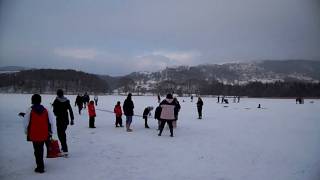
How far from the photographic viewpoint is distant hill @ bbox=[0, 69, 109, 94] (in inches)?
6713

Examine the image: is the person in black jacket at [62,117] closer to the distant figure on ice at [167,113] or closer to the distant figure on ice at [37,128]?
the distant figure on ice at [37,128]

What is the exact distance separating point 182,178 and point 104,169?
194cm

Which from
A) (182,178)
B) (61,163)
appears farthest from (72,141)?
(182,178)

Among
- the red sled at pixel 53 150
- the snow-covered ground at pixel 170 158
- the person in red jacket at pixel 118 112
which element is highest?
the person in red jacket at pixel 118 112

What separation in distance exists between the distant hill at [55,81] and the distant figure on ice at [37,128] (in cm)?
16512

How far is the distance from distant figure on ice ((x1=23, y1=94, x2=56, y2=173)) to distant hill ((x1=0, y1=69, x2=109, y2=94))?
165116mm

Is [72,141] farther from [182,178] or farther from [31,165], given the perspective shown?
[182,178]

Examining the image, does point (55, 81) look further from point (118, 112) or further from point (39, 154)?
point (39, 154)

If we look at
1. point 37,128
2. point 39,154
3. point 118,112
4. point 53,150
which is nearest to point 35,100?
point 37,128

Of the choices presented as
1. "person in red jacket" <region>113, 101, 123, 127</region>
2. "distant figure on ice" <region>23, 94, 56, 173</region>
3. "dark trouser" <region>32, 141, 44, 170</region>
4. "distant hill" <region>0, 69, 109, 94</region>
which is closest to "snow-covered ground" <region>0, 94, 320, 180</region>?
"dark trouser" <region>32, 141, 44, 170</region>

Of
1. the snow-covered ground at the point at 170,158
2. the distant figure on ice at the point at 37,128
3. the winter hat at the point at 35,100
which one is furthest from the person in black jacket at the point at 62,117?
the winter hat at the point at 35,100

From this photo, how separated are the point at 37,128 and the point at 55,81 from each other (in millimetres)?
181618

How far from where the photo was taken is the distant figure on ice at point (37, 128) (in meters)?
7.68

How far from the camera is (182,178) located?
7336mm
